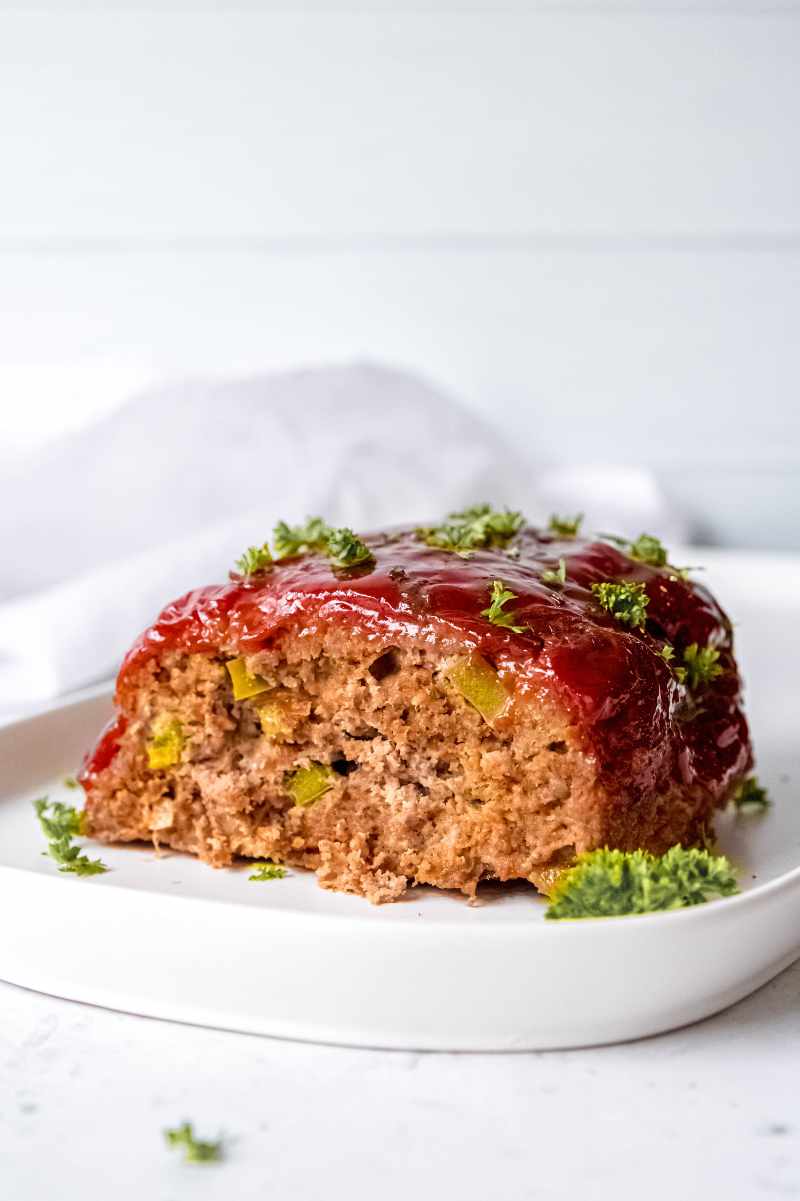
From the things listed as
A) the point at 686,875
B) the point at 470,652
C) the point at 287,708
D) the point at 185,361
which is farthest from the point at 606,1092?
the point at 185,361

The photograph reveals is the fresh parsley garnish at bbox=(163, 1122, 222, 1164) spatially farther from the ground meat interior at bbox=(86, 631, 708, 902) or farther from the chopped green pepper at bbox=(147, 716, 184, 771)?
the chopped green pepper at bbox=(147, 716, 184, 771)

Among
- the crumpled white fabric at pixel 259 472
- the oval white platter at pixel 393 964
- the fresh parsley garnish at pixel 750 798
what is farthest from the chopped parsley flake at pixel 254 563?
the crumpled white fabric at pixel 259 472

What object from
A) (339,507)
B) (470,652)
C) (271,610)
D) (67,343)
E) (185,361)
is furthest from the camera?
(67,343)

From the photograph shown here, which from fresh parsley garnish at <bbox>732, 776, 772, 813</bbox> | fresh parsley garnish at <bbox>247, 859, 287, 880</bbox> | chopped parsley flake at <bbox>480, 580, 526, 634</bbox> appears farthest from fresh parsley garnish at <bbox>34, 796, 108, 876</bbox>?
fresh parsley garnish at <bbox>732, 776, 772, 813</bbox>

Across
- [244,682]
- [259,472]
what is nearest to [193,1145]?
[244,682]

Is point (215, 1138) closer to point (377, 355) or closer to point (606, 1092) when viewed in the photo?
point (606, 1092)

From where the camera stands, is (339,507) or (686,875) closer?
(686,875)
